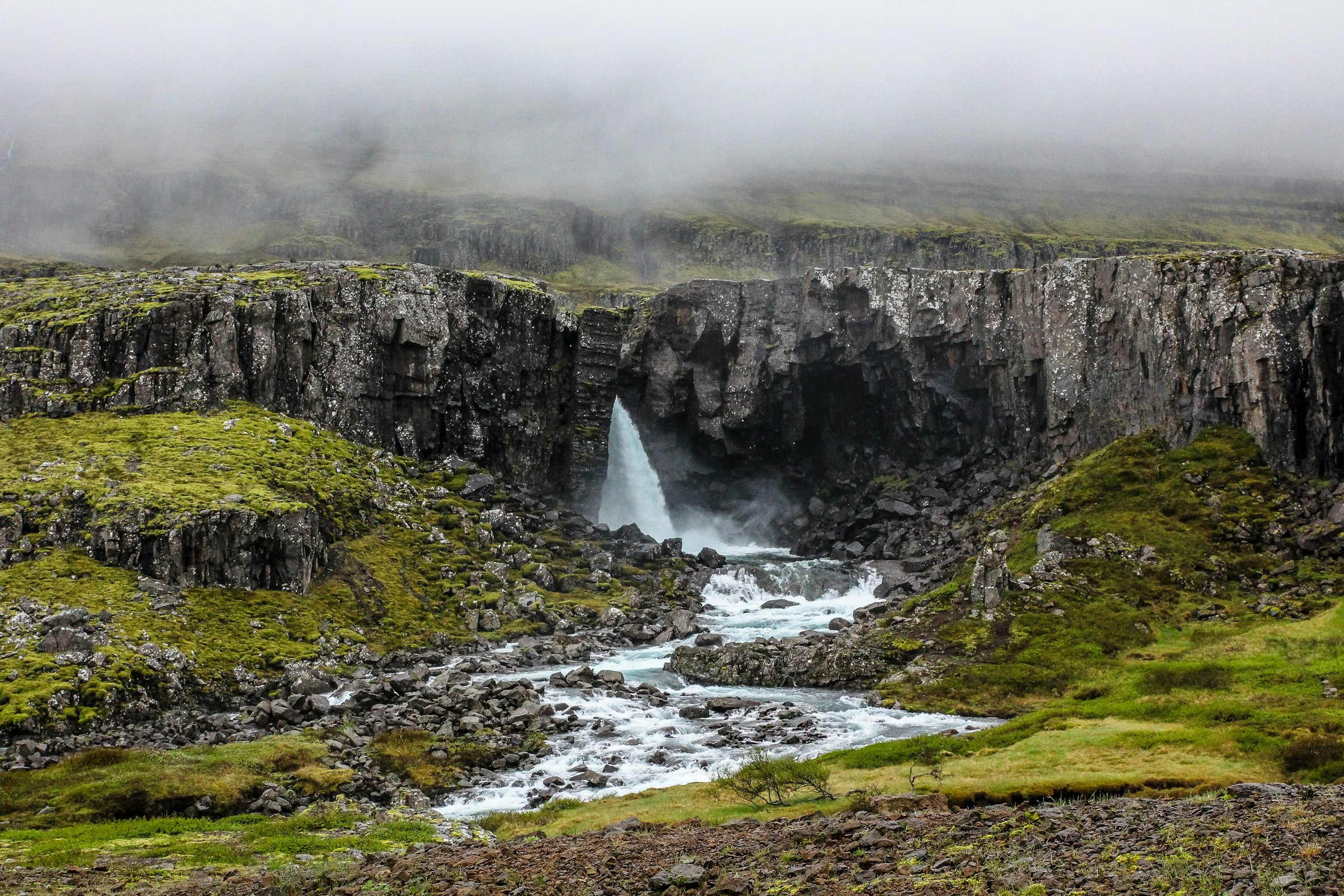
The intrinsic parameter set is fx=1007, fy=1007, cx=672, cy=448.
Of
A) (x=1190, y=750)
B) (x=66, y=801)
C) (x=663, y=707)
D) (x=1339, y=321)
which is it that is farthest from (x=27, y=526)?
(x=1339, y=321)

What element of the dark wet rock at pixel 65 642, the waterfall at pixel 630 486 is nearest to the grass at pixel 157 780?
the dark wet rock at pixel 65 642

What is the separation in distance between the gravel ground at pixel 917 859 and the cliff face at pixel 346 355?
73.3 metres

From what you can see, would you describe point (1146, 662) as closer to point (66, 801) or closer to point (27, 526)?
point (66, 801)

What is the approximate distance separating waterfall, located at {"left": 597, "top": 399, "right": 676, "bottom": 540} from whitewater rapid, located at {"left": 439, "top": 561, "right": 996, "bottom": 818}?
43.7m

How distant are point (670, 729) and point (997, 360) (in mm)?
69885

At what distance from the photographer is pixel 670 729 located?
54.0m

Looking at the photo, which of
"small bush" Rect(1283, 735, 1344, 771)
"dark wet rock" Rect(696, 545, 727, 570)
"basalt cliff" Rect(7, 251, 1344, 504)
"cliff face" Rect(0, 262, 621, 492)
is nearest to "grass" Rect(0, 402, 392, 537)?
"cliff face" Rect(0, 262, 621, 492)

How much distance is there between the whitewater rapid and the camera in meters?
45.2

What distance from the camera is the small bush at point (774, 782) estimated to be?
1465 inches

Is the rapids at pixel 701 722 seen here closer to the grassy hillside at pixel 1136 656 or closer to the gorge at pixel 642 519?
the gorge at pixel 642 519

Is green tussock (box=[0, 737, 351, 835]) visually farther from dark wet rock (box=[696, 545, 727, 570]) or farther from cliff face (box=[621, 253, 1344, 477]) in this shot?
cliff face (box=[621, 253, 1344, 477])

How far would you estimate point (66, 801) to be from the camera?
3994 cm

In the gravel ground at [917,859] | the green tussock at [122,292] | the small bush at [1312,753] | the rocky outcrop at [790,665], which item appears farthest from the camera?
the green tussock at [122,292]

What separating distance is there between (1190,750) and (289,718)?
145 feet
